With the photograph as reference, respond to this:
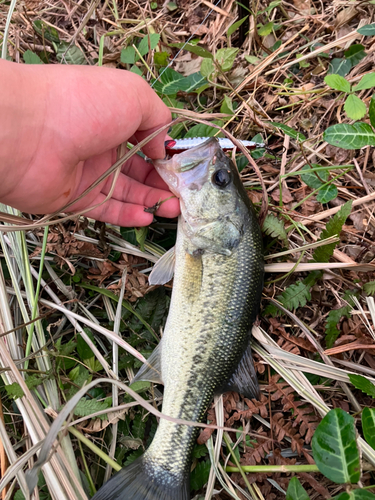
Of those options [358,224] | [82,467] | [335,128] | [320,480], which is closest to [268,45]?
[335,128]

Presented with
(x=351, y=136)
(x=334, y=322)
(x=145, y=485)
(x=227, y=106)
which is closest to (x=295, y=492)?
(x=145, y=485)

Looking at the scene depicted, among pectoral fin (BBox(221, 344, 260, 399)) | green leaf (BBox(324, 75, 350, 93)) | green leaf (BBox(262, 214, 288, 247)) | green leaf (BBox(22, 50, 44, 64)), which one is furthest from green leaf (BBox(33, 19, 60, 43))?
pectoral fin (BBox(221, 344, 260, 399))

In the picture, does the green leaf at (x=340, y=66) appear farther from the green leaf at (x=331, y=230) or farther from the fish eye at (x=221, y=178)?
the fish eye at (x=221, y=178)

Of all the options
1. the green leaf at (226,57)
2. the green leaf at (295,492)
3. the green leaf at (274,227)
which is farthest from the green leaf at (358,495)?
the green leaf at (226,57)

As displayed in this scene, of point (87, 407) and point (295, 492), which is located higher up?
point (295, 492)

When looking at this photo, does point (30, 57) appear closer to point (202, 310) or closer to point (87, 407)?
point (202, 310)

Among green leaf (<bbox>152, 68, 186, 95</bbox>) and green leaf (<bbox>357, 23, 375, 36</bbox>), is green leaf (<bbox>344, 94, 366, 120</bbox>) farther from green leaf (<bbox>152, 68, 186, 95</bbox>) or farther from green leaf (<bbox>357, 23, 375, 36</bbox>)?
green leaf (<bbox>152, 68, 186, 95</bbox>)

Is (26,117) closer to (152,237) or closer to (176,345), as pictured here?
(152,237)
